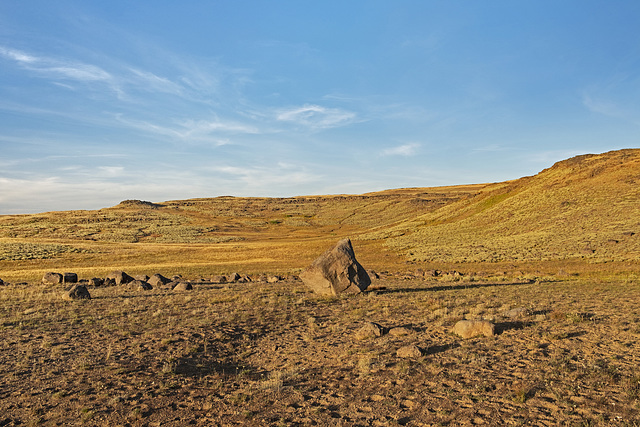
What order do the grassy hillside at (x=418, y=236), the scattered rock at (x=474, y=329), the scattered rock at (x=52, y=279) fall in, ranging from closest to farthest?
the scattered rock at (x=474, y=329) < the scattered rock at (x=52, y=279) < the grassy hillside at (x=418, y=236)

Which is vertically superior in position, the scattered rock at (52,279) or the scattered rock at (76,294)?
the scattered rock at (76,294)

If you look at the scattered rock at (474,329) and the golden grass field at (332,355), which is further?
the scattered rock at (474,329)

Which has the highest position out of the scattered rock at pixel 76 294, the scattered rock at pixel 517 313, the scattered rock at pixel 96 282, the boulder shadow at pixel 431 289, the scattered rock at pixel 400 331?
the scattered rock at pixel 76 294

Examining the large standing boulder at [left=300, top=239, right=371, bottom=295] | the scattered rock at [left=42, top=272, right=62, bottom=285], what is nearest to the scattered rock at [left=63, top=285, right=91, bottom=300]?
the scattered rock at [left=42, top=272, right=62, bottom=285]

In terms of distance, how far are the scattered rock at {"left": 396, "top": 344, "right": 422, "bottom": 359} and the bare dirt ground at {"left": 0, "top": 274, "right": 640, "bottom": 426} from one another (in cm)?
23

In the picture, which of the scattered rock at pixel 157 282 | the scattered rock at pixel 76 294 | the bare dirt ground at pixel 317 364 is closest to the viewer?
the bare dirt ground at pixel 317 364

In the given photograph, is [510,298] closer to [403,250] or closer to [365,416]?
[365,416]

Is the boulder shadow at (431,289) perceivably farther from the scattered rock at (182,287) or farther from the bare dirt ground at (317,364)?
the scattered rock at (182,287)

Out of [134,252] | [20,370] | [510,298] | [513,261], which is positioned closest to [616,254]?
[513,261]

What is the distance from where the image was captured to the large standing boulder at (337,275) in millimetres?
20031

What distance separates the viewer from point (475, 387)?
7883 millimetres

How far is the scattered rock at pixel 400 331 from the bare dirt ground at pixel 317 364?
7 cm

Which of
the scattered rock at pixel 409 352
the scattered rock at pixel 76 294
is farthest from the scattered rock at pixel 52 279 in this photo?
the scattered rock at pixel 409 352

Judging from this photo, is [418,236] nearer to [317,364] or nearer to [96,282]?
[96,282]
